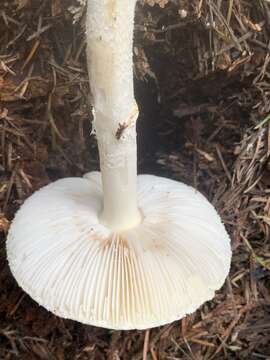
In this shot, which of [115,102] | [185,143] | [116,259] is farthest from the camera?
[185,143]

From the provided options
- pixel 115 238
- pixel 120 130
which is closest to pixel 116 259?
pixel 115 238

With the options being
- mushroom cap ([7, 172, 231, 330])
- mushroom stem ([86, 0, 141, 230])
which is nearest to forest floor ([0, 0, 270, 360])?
mushroom cap ([7, 172, 231, 330])

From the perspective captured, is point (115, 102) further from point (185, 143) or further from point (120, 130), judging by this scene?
point (185, 143)

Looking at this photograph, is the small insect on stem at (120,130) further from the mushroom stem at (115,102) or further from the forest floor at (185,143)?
the forest floor at (185,143)

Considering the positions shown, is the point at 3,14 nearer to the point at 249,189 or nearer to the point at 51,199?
the point at 51,199

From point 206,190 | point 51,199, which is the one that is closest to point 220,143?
point 206,190

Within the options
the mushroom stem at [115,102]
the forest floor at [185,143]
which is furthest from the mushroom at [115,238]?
the forest floor at [185,143]
